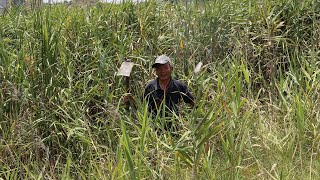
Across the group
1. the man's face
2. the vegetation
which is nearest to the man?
the man's face

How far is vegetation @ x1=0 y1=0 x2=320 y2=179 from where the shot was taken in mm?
2545

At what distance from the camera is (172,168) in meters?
2.51

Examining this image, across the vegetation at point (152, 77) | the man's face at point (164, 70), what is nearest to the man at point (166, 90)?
the man's face at point (164, 70)

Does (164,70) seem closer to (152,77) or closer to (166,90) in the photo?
(166,90)

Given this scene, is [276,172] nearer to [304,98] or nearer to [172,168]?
[172,168]

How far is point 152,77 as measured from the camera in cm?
418

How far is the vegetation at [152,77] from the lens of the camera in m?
2.54

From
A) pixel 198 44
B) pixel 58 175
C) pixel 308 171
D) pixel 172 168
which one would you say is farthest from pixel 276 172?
pixel 198 44

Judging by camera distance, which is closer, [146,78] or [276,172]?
[276,172]

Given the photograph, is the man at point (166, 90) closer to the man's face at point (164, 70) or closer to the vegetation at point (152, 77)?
the man's face at point (164, 70)

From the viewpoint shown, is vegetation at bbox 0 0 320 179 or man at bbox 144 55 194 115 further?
man at bbox 144 55 194 115

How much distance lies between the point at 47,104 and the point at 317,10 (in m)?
2.98

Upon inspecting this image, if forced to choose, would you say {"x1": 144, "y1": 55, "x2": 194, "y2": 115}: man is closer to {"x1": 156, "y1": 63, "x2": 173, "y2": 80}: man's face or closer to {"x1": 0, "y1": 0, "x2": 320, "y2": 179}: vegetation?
{"x1": 156, "y1": 63, "x2": 173, "y2": 80}: man's face

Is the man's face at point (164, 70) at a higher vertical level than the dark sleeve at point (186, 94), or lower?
higher
